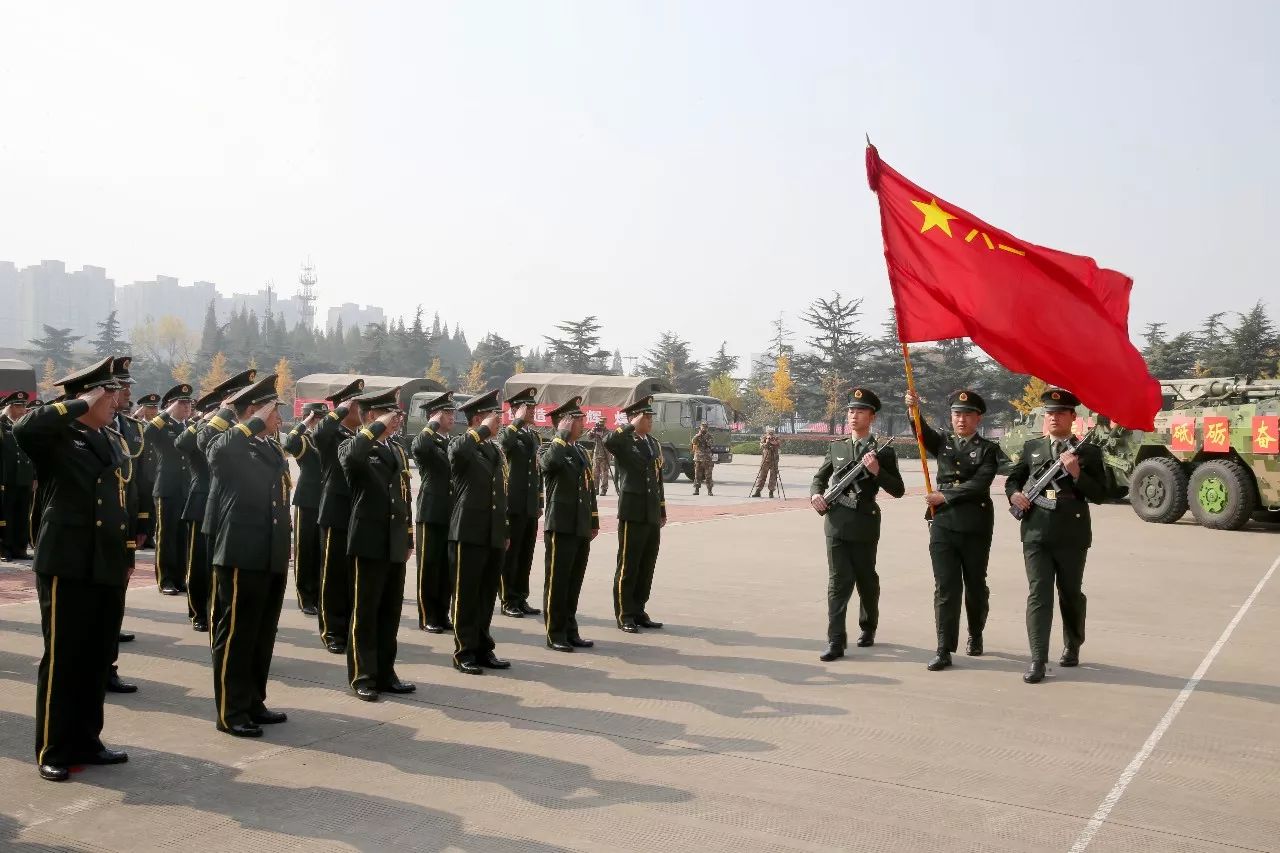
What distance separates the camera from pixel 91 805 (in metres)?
4.20

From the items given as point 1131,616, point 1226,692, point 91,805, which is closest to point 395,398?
point 91,805

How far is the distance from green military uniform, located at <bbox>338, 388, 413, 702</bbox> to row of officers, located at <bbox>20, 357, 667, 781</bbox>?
11 millimetres

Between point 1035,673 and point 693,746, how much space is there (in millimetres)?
2614

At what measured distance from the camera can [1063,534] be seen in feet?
22.6

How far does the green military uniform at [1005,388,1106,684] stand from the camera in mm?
6852

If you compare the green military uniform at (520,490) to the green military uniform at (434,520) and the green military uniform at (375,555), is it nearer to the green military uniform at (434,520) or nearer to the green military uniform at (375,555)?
the green military uniform at (434,520)

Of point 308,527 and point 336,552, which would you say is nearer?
point 336,552

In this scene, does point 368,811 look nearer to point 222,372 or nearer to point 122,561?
point 122,561

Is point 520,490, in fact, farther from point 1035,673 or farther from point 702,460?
point 702,460

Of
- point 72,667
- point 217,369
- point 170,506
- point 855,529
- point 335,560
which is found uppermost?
point 217,369

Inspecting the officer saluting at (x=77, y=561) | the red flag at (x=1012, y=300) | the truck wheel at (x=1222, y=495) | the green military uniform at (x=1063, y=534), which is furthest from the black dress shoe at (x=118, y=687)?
the truck wheel at (x=1222, y=495)

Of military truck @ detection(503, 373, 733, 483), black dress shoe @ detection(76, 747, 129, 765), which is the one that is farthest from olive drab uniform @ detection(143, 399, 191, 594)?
military truck @ detection(503, 373, 733, 483)

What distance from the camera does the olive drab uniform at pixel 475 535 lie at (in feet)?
21.6

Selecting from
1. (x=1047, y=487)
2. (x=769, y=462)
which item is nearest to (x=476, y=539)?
(x=1047, y=487)
